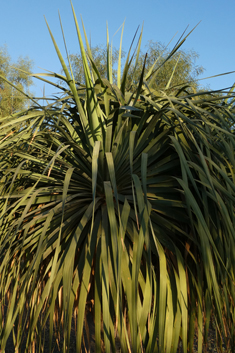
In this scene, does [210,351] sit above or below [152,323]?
below

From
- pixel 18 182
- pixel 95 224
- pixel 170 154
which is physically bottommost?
pixel 95 224

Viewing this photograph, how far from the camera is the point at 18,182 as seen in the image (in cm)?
207

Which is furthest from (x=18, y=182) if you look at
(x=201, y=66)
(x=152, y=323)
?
(x=201, y=66)

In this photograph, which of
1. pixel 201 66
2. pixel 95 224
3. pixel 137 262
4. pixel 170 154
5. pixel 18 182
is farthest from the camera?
pixel 201 66

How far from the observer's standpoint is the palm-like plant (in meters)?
1.36

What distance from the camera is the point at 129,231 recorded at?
1.60 meters

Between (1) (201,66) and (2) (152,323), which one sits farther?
(1) (201,66)

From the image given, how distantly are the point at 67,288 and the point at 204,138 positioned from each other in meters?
1.07

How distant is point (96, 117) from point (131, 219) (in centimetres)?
66

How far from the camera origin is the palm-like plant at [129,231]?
1.36m

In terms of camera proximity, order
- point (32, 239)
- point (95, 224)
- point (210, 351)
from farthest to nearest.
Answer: point (210, 351)
point (32, 239)
point (95, 224)

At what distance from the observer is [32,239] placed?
5.88ft

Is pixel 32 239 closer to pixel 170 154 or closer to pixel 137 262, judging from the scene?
pixel 137 262

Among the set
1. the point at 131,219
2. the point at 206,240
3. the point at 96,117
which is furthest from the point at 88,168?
the point at 206,240
